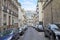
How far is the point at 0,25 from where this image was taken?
2869cm

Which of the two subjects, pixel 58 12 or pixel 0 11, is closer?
pixel 0 11

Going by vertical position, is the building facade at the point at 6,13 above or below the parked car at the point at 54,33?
above

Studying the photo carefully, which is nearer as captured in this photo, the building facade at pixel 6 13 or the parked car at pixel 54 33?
the parked car at pixel 54 33

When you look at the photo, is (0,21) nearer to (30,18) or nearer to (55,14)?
(55,14)

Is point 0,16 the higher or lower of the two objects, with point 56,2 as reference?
lower

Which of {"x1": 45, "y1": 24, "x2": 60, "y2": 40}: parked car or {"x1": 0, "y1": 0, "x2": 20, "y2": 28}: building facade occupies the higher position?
{"x1": 0, "y1": 0, "x2": 20, "y2": 28}: building facade

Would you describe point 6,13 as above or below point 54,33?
above

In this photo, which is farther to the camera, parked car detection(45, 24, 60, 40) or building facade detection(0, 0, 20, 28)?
building facade detection(0, 0, 20, 28)

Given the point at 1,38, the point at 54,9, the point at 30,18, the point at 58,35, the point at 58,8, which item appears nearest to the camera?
the point at 1,38

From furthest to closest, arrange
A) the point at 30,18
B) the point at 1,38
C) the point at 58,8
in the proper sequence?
the point at 30,18 < the point at 58,8 < the point at 1,38

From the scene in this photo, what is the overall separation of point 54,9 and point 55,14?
1525mm

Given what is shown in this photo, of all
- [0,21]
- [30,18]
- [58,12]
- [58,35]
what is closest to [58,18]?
[58,12]

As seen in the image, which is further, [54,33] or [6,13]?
[6,13]

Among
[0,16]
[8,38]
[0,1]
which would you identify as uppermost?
[0,1]
